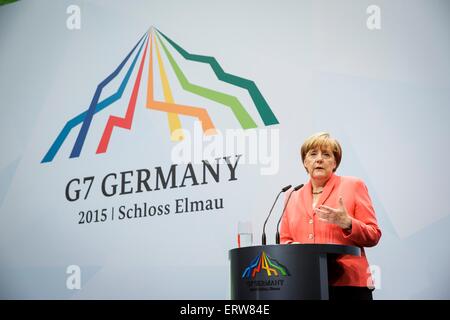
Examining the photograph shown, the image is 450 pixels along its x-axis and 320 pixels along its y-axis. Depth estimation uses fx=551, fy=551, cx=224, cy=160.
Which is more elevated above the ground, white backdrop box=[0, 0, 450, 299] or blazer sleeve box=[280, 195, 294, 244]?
white backdrop box=[0, 0, 450, 299]

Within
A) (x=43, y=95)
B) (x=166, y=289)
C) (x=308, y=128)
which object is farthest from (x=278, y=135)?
(x=43, y=95)

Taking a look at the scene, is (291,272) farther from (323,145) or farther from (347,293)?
(323,145)

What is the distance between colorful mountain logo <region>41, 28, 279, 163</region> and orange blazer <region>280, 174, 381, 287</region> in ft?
4.67

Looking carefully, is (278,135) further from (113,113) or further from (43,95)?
(43,95)

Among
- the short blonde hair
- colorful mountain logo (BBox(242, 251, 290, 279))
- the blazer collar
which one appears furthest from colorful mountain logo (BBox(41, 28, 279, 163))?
colorful mountain logo (BBox(242, 251, 290, 279))

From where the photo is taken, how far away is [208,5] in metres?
4.54

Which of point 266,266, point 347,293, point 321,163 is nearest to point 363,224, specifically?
point 347,293

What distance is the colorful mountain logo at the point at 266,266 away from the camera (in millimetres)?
2104

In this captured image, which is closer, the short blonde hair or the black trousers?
the black trousers

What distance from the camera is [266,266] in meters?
2.12

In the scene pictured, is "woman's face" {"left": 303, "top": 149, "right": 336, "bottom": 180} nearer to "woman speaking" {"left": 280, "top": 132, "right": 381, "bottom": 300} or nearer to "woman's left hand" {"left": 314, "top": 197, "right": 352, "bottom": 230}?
"woman speaking" {"left": 280, "top": 132, "right": 381, "bottom": 300}

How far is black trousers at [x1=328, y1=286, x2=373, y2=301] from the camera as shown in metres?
2.29

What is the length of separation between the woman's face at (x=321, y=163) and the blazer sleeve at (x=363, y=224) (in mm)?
172

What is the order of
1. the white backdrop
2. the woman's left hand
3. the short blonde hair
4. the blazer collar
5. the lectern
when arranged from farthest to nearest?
the white backdrop, the short blonde hair, the blazer collar, the woman's left hand, the lectern
